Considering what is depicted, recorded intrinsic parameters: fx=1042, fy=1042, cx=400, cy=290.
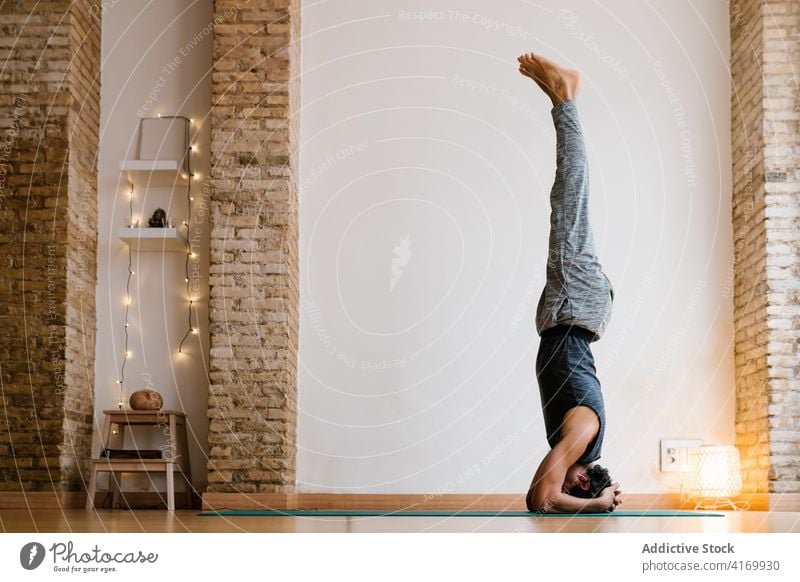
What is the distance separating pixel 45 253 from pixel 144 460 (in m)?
1.31

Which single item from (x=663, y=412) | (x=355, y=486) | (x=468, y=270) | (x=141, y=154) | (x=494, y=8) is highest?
(x=494, y=8)

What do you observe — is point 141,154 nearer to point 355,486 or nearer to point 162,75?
point 162,75

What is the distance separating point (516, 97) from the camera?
249 inches

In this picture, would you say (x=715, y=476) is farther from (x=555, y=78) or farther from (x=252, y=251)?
(x=252, y=251)

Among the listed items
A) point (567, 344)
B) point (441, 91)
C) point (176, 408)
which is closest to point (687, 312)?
point (441, 91)

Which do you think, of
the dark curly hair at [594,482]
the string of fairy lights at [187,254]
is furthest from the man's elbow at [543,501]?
the string of fairy lights at [187,254]

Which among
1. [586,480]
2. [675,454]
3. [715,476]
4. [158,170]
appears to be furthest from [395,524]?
[158,170]

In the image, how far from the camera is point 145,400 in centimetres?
579

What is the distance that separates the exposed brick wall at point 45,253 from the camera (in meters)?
5.75

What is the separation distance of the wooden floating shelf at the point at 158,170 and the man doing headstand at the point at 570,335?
8.58ft

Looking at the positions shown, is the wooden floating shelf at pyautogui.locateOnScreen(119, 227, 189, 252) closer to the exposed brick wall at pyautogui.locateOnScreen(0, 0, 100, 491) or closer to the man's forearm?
the exposed brick wall at pyautogui.locateOnScreen(0, 0, 100, 491)

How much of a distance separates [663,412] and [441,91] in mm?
2321

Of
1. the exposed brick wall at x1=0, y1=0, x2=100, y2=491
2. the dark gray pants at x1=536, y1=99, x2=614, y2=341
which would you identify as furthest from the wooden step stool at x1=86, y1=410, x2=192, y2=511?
the dark gray pants at x1=536, y1=99, x2=614, y2=341
